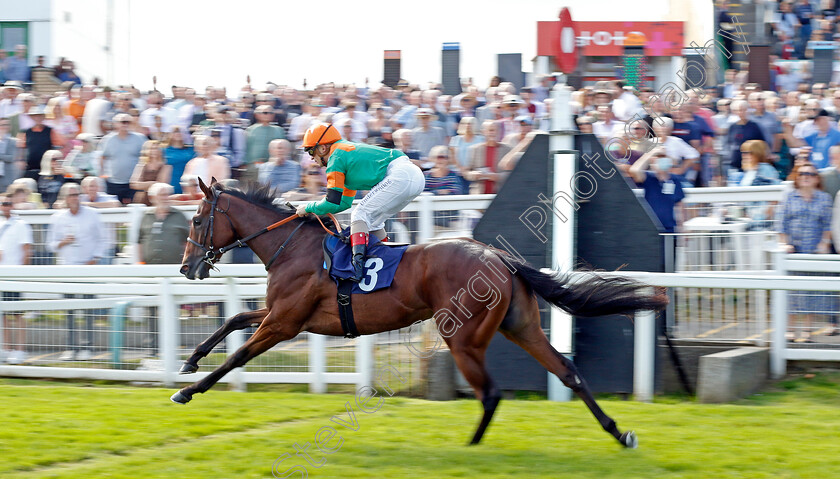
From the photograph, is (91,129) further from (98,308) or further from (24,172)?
(98,308)

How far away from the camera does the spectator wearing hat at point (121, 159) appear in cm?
934

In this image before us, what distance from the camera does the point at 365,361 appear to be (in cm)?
653

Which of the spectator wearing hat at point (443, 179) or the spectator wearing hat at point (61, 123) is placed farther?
the spectator wearing hat at point (61, 123)

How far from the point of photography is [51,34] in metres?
16.7

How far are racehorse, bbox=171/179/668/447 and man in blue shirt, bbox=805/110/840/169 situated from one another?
15.1ft

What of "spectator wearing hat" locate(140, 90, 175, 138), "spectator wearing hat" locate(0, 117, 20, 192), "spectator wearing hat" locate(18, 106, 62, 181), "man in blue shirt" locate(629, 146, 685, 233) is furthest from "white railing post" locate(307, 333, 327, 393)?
"spectator wearing hat" locate(0, 117, 20, 192)

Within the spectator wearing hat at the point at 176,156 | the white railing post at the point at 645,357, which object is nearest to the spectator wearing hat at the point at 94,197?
the spectator wearing hat at the point at 176,156

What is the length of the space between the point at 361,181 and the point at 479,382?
4.53 ft

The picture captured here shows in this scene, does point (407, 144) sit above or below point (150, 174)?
above

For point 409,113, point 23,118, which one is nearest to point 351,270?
point 409,113

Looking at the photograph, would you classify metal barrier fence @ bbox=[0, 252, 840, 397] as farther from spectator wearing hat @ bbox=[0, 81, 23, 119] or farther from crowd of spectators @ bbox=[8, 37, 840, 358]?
spectator wearing hat @ bbox=[0, 81, 23, 119]

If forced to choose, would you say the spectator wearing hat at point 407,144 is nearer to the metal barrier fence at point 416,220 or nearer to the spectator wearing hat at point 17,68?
the metal barrier fence at point 416,220

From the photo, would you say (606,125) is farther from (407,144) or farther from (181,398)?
(181,398)

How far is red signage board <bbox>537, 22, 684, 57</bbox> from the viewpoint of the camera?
1448cm
